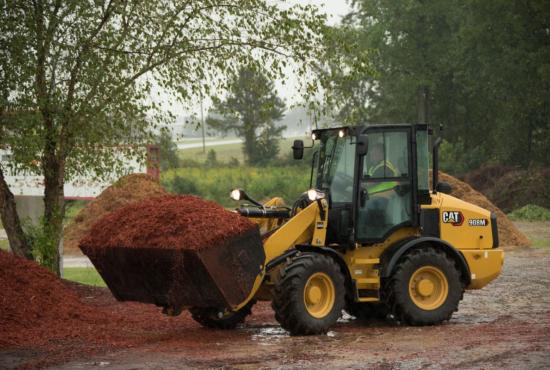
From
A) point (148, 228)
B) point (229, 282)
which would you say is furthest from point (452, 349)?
point (148, 228)

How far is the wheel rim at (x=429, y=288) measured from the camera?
42.0 feet

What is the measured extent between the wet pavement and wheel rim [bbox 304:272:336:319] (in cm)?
32

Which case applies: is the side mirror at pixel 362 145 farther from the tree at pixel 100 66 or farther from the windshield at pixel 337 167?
the tree at pixel 100 66

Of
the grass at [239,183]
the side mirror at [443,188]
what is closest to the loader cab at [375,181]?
the side mirror at [443,188]

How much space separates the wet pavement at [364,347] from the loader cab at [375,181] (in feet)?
4.27

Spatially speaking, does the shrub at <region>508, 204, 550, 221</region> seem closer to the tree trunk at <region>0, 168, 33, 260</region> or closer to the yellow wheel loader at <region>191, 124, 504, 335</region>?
the tree trunk at <region>0, 168, 33, 260</region>

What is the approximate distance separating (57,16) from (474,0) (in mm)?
32521

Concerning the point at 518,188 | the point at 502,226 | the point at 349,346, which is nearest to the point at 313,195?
the point at 349,346

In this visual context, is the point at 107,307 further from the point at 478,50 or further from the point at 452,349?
the point at 478,50

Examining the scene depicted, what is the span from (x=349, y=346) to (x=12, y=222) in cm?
807

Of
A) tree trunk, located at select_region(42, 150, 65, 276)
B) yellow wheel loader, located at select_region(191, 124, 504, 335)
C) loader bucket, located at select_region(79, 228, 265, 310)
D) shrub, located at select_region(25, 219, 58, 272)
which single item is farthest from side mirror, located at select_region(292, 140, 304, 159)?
shrub, located at select_region(25, 219, 58, 272)

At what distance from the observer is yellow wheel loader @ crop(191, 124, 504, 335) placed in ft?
40.3

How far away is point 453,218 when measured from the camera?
13367mm

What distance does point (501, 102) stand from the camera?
163 feet
